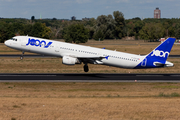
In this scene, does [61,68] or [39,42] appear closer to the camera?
[39,42]

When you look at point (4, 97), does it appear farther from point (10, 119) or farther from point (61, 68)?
point (61, 68)

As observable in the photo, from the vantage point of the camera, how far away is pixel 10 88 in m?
33.8

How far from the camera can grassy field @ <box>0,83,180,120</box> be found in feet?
70.2

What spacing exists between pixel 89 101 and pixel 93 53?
19476 mm

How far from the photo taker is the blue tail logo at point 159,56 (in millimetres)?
44553

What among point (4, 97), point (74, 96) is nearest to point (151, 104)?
point (74, 96)

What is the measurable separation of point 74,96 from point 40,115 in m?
8.47

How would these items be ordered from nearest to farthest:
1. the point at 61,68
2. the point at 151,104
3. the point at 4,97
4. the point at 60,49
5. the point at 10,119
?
the point at 10,119, the point at 151,104, the point at 4,97, the point at 60,49, the point at 61,68

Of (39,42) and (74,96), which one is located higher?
(39,42)

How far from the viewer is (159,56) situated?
149 ft

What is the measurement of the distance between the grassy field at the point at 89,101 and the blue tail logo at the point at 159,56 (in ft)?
27.2

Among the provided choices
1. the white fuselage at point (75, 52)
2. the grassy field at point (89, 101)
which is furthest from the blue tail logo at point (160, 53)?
the grassy field at point (89, 101)

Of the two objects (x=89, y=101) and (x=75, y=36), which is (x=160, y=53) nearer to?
(x=89, y=101)

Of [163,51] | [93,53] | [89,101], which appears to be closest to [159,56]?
[163,51]
